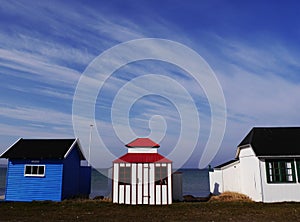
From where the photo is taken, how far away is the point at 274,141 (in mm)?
19484

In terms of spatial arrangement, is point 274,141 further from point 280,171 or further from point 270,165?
point 280,171

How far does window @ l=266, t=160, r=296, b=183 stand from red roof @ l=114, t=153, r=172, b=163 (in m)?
6.28

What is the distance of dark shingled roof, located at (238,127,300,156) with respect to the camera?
60.3 feet

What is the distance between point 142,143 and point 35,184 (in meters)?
7.63

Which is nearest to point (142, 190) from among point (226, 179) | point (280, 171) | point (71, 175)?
point (71, 175)

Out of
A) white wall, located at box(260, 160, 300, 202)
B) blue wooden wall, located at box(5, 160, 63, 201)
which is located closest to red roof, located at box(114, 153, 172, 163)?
blue wooden wall, located at box(5, 160, 63, 201)

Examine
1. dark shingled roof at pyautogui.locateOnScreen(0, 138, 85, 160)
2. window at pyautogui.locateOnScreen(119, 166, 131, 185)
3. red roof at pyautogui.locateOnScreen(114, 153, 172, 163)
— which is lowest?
window at pyautogui.locateOnScreen(119, 166, 131, 185)

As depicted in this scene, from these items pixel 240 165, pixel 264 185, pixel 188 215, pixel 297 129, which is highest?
pixel 297 129

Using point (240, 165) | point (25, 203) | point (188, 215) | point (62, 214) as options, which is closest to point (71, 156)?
point (25, 203)

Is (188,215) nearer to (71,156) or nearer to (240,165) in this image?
(240,165)

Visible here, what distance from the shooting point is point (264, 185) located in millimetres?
17891

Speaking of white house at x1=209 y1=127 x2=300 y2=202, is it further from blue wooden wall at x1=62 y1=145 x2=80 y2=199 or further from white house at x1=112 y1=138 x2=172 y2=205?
blue wooden wall at x1=62 y1=145 x2=80 y2=199

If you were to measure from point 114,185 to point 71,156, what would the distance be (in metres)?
4.58

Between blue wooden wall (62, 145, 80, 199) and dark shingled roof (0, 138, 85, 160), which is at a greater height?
dark shingled roof (0, 138, 85, 160)
